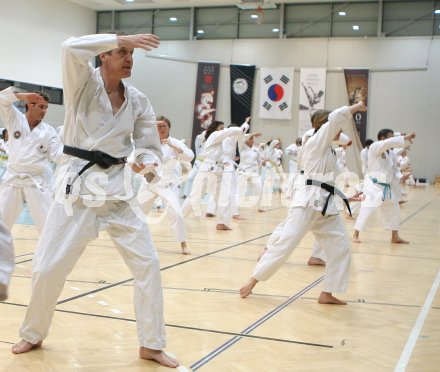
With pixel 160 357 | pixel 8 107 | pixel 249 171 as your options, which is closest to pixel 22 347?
pixel 160 357

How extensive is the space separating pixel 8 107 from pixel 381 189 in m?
5.77

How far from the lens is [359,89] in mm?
27047

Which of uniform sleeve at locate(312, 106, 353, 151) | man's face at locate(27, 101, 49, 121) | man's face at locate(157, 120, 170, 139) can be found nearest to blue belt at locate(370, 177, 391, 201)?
man's face at locate(157, 120, 170, 139)

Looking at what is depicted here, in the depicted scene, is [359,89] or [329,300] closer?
[329,300]

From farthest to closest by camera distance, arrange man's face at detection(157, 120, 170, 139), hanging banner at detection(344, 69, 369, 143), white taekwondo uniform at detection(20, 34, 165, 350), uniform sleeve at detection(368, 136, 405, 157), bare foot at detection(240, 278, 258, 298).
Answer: hanging banner at detection(344, 69, 369, 143)
uniform sleeve at detection(368, 136, 405, 157)
man's face at detection(157, 120, 170, 139)
bare foot at detection(240, 278, 258, 298)
white taekwondo uniform at detection(20, 34, 165, 350)

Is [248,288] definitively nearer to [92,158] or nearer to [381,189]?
[92,158]

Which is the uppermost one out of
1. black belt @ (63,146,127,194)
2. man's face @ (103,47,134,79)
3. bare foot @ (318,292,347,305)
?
man's face @ (103,47,134,79)

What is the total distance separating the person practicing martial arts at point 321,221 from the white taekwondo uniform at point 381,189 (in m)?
3.97

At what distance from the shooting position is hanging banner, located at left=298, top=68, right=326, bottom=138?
90.3ft

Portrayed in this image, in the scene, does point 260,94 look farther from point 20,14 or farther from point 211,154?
point 211,154

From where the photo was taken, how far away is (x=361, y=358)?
3.91 metres

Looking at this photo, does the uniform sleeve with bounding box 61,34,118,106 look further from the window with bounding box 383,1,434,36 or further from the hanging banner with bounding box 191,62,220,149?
the window with bounding box 383,1,434,36

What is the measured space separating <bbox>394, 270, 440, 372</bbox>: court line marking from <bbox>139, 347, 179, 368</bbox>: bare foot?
4.32 ft

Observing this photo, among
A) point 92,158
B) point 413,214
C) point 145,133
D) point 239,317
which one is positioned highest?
point 145,133
